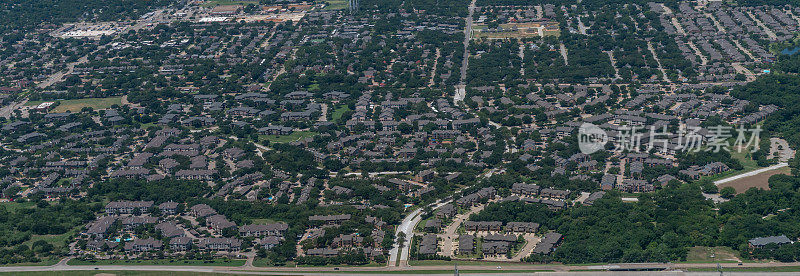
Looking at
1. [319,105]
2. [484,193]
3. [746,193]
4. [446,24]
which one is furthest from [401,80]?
[746,193]

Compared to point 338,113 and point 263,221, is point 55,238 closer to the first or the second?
point 263,221

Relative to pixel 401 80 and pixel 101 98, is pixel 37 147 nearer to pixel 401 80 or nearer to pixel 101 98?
pixel 101 98

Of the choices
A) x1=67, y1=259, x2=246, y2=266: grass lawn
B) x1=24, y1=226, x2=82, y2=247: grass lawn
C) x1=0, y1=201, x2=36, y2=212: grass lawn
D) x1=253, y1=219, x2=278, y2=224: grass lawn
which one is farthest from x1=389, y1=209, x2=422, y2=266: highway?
x1=0, y1=201, x2=36, y2=212: grass lawn

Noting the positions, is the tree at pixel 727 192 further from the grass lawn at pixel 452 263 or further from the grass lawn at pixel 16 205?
the grass lawn at pixel 16 205

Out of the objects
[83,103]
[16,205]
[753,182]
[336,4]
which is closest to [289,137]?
[16,205]

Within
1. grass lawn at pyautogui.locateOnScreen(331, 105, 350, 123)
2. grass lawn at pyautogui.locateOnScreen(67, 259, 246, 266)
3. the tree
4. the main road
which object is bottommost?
the main road

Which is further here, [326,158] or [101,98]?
[101,98]

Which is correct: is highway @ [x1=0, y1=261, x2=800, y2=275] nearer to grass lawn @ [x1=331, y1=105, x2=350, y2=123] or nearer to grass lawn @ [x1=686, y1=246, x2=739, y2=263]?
grass lawn @ [x1=686, y1=246, x2=739, y2=263]
